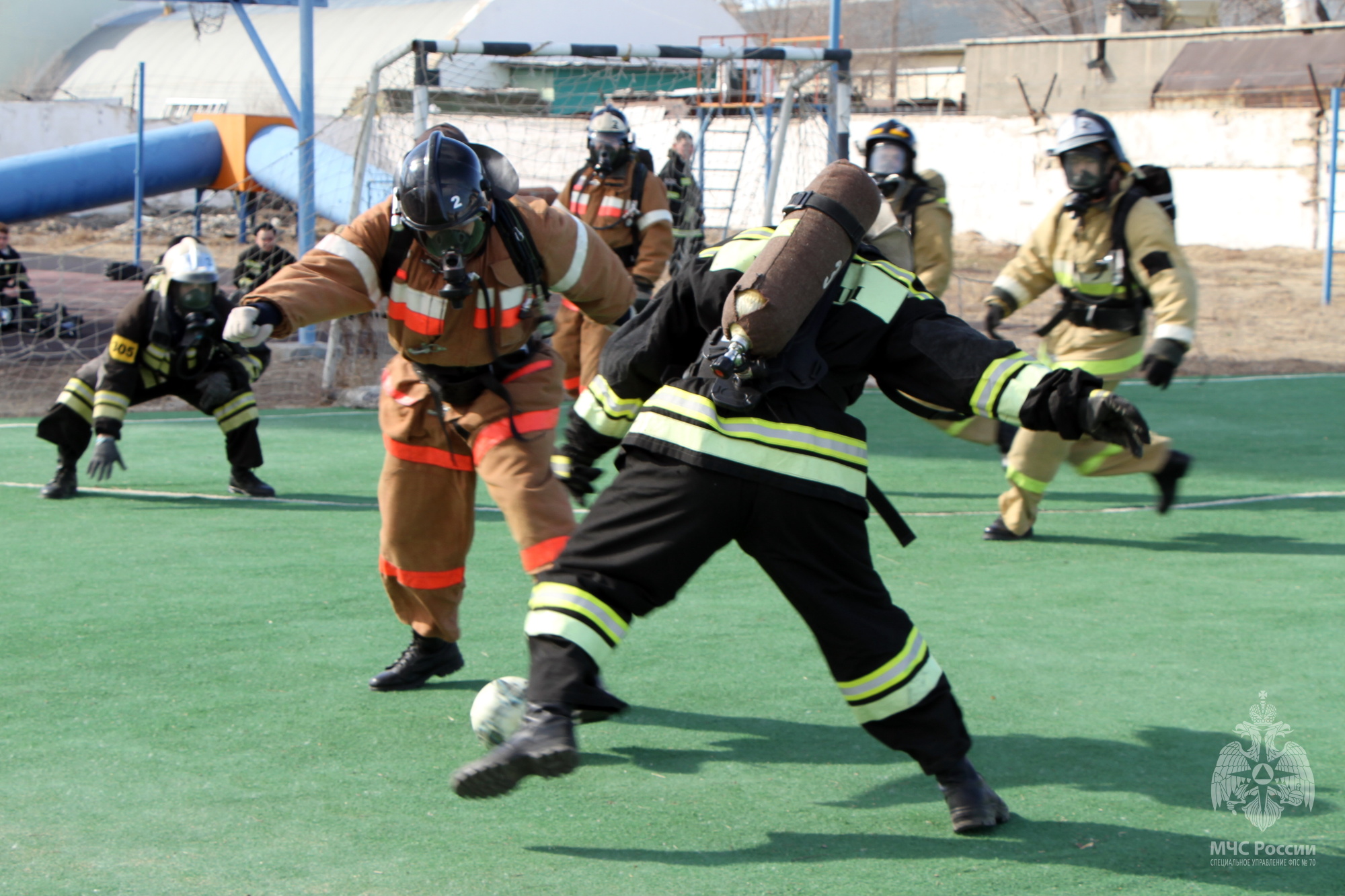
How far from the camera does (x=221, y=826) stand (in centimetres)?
338

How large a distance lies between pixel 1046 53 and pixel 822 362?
34811mm

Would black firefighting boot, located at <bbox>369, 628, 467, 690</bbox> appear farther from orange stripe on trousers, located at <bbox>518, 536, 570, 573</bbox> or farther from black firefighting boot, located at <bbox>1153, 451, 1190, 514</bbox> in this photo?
black firefighting boot, located at <bbox>1153, 451, 1190, 514</bbox>

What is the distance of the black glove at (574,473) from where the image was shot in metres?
3.62

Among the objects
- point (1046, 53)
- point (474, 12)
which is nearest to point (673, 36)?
point (474, 12)

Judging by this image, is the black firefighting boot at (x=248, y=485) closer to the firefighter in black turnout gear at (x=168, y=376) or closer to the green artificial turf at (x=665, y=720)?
the firefighter in black turnout gear at (x=168, y=376)

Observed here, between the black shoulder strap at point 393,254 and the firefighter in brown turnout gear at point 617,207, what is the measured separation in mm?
4226

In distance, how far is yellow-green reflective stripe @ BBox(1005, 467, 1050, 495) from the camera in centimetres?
675

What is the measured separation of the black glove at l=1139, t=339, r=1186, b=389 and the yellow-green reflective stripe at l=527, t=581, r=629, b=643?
3.28 meters

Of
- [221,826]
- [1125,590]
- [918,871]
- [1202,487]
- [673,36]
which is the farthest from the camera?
[673,36]

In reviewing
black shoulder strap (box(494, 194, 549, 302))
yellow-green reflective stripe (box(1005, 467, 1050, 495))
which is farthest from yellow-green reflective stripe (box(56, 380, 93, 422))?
yellow-green reflective stripe (box(1005, 467, 1050, 495))

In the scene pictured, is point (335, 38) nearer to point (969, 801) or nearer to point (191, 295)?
point (191, 295)

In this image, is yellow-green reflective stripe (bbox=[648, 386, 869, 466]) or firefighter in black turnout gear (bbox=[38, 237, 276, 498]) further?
firefighter in black turnout gear (bbox=[38, 237, 276, 498])

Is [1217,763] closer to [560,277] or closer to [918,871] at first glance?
[918,871]

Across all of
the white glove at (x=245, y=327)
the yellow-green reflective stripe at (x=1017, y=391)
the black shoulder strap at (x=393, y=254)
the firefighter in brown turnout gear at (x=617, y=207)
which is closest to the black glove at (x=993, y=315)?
the firefighter in brown turnout gear at (x=617, y=207)
